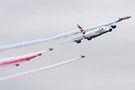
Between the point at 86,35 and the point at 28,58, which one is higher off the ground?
the point at 86,35

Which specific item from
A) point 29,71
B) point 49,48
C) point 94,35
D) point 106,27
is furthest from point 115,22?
point 29,71

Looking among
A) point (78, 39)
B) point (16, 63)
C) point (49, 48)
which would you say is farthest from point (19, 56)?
point (78, 39)

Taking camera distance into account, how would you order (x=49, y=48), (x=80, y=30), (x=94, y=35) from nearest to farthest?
(x=49, y=48), (x=94, y=35), (x=80, y=30)

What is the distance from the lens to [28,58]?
85625 millimetres

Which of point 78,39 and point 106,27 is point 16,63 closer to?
point 78,39

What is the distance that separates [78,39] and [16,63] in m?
25.4

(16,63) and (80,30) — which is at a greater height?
(80,30)

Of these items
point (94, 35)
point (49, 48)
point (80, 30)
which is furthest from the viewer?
point (80, 30)

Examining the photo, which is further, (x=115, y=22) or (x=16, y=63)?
(x=115, y=22)

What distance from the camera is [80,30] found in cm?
10000

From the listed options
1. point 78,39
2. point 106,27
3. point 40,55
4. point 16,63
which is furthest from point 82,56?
point 16,63

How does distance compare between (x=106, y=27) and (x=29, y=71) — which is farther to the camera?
(x=106, y=27)

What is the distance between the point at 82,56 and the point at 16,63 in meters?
27.9

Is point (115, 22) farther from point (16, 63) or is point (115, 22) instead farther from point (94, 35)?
point (16, 63)
